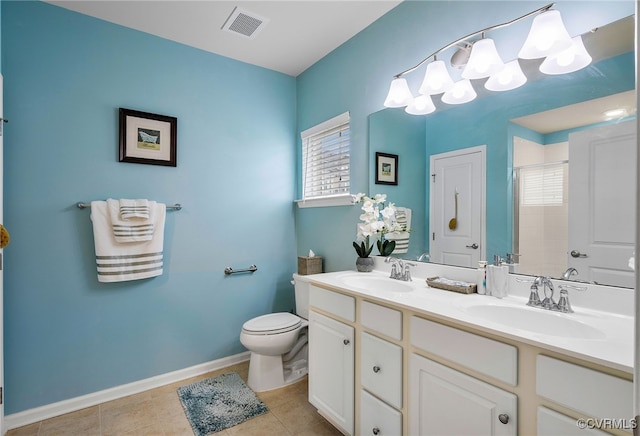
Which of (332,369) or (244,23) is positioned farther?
(244,23)

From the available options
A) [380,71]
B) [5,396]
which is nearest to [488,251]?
→ [380,71]

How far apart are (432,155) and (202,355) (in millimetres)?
2239

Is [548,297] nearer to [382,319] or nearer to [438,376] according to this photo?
[438,376]

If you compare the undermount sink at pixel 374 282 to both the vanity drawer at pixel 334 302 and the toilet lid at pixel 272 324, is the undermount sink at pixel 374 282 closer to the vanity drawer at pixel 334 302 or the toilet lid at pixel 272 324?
the vanity drawer at pixel 334 302

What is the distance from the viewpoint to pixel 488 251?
1535 millimetres

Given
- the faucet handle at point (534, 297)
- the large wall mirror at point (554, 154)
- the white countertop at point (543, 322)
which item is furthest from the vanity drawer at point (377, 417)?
the large wall mirror at point (554, 154)

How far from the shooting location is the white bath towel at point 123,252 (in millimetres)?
2031

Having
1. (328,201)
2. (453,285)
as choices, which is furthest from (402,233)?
(328,201)

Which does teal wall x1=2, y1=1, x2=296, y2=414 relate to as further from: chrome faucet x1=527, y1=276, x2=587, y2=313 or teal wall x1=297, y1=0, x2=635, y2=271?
chrome faucet x1=527, y1=276, x2=587, y2=313

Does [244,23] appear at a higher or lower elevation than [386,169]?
higher

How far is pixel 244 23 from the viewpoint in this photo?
→ 2145mm

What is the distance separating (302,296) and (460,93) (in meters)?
1.81

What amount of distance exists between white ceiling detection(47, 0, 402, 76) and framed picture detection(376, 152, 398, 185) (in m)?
0.93

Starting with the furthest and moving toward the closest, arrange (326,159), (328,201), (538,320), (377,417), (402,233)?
(326,159) < (328,201) < (402,233) < (377,417) < (538,320)
